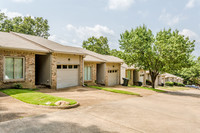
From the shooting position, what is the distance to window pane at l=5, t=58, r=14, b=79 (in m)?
12.2

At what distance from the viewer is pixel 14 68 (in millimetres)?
12656

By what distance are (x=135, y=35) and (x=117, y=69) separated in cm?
611

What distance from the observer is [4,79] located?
12.0 m

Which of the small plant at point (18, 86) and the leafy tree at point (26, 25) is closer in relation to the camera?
the small plant at point (18, 86)

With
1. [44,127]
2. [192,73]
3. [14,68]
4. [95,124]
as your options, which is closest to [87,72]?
[14,68]

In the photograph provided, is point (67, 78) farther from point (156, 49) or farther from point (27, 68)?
point (156, 49)

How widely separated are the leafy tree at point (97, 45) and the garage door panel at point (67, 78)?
120ft

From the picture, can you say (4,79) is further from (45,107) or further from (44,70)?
(45,107)

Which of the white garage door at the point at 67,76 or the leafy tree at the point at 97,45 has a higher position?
the leafy tree at the point at 97,45

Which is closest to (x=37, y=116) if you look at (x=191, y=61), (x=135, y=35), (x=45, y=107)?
(x=45, y=107)

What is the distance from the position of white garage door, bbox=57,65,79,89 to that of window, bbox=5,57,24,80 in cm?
344

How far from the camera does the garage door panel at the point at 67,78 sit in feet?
50.5

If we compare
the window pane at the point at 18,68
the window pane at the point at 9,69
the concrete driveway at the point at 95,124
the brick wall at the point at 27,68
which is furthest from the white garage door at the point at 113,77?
the concrete driveway at the point at 95,124

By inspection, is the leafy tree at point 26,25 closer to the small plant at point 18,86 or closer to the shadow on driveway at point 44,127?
the small plant at point 18,86
